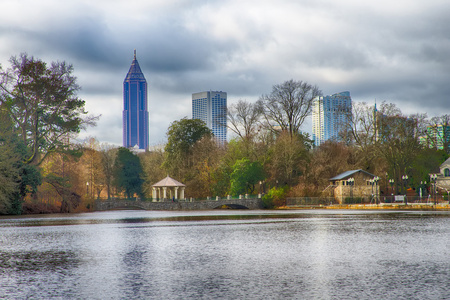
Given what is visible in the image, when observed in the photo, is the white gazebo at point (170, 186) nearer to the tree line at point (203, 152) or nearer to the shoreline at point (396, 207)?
the tree line at point (203, 152)

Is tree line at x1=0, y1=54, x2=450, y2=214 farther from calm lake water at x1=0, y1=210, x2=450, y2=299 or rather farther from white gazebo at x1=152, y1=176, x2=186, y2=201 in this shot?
calm lake water at x1=0, y1=210, x2=450, y2=299

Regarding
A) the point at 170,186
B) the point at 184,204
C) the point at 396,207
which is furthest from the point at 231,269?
the point at 170,186

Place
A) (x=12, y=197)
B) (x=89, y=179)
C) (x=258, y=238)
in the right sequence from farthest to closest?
(x=89, y=179) → (x=12, y=197) → (x=258, y=238)

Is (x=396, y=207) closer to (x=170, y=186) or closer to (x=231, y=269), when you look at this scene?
(x=170, y=186)

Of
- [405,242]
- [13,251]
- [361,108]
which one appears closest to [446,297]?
[405,242]

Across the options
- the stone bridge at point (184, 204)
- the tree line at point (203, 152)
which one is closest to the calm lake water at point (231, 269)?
the tree line at point (203, 152)

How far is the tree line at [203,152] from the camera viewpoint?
54781 mm

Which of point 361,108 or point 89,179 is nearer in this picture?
point 361,108

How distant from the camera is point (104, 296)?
948cm

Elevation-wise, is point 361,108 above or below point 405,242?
above

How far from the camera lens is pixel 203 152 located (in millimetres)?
90312

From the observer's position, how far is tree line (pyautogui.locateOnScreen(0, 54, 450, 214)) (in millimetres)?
54781

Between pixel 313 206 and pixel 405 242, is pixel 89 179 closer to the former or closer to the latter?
pixel 313 206

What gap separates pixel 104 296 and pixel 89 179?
3339 inches
